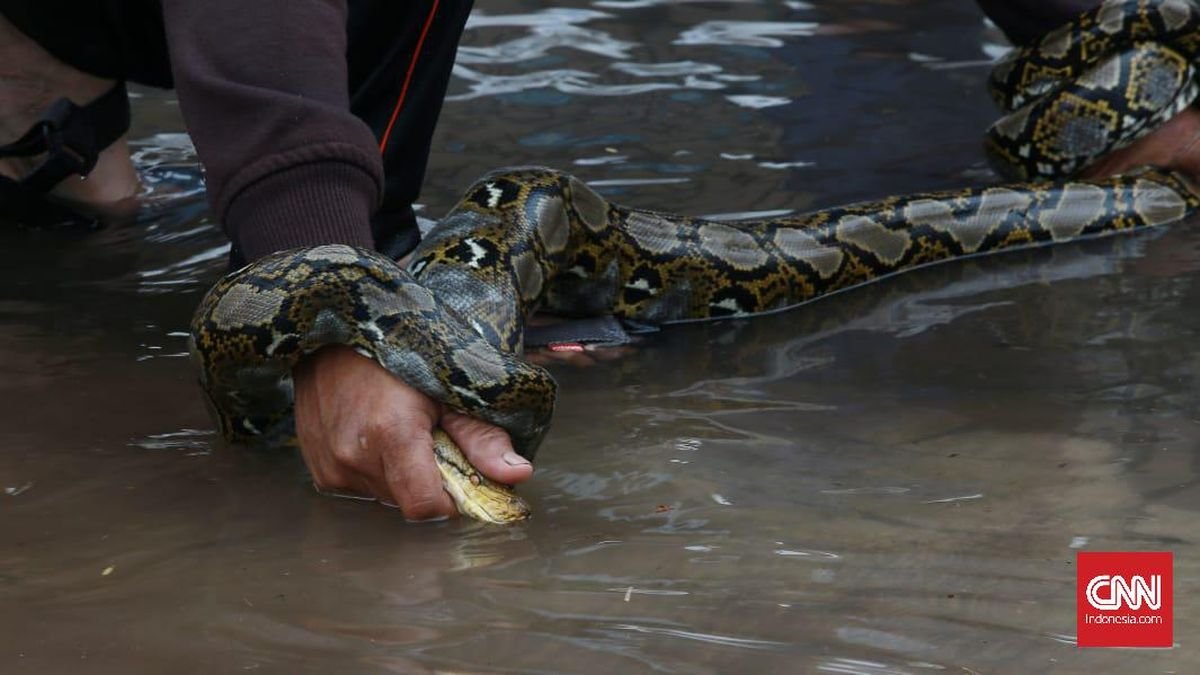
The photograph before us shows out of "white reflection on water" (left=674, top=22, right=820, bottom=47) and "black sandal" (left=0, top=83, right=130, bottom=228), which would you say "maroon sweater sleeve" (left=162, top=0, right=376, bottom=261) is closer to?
"black sandal" (left=0, top=83, right=130, bottom=228)

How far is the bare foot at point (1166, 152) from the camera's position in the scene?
5.92 meters

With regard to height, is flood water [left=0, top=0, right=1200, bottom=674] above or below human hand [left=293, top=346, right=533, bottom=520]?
below

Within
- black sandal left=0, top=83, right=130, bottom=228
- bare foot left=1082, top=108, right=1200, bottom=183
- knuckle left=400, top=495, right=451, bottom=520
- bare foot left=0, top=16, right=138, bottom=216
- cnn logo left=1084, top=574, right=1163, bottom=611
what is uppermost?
bare foot left=0, top=16, right=138, bottom=216

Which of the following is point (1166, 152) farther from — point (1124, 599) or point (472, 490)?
point (472, 490)

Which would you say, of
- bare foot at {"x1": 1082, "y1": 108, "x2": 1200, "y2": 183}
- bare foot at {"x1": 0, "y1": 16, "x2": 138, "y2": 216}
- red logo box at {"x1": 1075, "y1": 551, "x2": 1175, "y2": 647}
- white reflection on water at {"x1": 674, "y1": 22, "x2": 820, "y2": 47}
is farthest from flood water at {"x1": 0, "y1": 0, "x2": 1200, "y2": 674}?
white reflection on water at {"x1": 674, "y1": 22, "x2": 820, "y2": 47}

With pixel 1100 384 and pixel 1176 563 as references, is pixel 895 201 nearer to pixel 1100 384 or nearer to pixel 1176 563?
pixel 1100 384

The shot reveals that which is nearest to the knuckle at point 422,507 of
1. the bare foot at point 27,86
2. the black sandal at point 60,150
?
the black sandal at point 60,150

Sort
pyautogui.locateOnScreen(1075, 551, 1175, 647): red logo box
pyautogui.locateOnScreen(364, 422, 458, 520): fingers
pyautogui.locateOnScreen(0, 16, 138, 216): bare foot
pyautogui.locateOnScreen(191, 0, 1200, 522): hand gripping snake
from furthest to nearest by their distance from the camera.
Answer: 1. pyautogui.locateOnScreen(0, 16, 138, 216): bare foot
2. pyautogui.locateOnScreen(191, 0, 1200, 522): hand gripping snake
3. pyautogui.locateOnScreen(364, 422, 458, 520): fingers
4. pyautogui.locateOnScreen(1075, 551, 1175, 647): red logo box

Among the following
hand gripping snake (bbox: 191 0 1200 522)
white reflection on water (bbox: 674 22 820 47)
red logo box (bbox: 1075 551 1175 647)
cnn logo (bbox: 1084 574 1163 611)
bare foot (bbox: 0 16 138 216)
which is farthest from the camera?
white reflection on water (bbox: 674 22 820 47)

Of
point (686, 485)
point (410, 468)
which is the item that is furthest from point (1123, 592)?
point (410, 468)

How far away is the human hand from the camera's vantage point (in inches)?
118

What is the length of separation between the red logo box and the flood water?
3 cm

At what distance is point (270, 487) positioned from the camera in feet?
10.9

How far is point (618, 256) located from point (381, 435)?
2.00m
